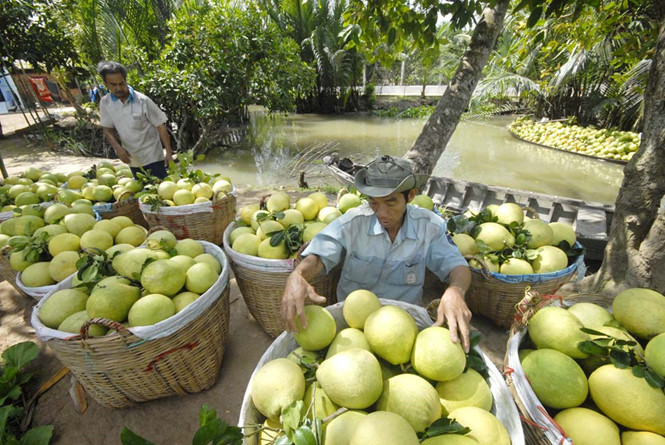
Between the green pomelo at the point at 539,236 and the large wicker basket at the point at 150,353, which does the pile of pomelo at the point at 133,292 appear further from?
the green pomelo at the point at 539,236

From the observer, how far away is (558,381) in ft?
4.27

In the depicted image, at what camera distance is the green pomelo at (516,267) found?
8.15 feet

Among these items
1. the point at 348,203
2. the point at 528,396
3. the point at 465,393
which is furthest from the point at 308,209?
the point at 528,396

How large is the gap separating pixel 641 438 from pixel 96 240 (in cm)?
346

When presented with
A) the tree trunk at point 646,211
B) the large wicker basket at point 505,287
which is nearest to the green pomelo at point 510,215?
the large wicker basket at point 505,287

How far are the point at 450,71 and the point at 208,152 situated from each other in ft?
56.5

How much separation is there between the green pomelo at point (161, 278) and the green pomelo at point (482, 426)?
1728mm

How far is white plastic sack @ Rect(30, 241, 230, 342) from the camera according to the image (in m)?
1.67

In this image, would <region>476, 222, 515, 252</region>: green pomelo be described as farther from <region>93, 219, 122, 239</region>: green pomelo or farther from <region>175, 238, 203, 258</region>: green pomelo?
<region>93, 219, 122, 239</region>: green pomelo

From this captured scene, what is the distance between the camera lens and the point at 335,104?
24031 mm

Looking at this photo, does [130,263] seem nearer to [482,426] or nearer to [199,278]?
[199,278]

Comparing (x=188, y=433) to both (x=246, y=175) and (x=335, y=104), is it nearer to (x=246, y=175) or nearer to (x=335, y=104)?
(x=246, y=175)

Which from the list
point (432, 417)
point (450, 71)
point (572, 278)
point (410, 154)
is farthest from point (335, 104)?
point (432, 417)

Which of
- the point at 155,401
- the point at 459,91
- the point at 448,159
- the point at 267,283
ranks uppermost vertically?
the point at 459,91
